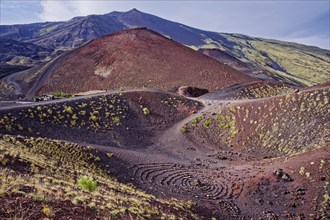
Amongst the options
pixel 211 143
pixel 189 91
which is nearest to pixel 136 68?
pixel 189 91

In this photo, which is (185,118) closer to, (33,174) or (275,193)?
(275,193)

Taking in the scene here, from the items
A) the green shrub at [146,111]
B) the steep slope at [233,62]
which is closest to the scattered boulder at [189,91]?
the green shrub at [146,111]

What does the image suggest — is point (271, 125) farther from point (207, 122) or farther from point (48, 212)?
point (48, 212)

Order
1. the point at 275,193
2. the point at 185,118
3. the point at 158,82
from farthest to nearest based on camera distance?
the point at 158,82
the point at 185,118
the point at 275,193

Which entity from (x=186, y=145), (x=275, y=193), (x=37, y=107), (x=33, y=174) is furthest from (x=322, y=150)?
(x=37, y=107)

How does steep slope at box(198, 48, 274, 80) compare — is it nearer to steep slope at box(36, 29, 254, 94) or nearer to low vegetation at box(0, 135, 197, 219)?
steep slope at box(36, 29, 254, 94)
